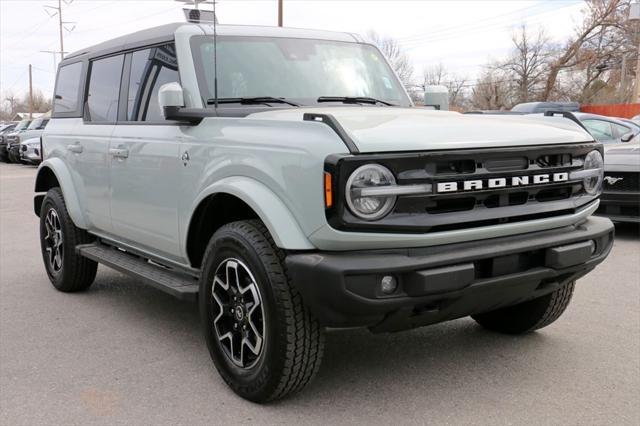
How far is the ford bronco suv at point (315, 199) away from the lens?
2.92 meters

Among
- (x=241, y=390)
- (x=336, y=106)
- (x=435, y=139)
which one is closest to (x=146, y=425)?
(x=241, y=390)

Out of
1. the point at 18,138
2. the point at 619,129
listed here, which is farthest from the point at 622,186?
the point at 18,138

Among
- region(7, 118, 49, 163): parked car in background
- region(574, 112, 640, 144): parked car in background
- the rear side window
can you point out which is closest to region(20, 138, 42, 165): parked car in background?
region(7, 118, 49, 163): parked car in background

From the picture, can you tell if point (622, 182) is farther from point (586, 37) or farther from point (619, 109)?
point (586, 37)

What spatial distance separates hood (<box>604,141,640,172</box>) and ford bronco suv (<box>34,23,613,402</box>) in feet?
14.4

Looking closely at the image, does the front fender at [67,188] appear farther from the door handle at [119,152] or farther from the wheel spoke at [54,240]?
the door handle at [119,152]

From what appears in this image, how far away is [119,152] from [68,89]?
1794mm

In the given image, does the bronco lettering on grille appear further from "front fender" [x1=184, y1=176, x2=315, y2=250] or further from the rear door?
the rear door

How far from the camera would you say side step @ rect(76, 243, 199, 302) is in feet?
12.9

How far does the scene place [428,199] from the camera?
3.00 metres

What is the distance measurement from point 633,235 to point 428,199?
6502mm

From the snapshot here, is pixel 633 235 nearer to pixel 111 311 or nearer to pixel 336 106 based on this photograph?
pixel 336 106

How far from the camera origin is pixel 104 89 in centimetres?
529

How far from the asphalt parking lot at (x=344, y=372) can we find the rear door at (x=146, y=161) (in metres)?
0.70
